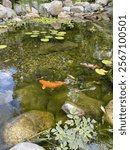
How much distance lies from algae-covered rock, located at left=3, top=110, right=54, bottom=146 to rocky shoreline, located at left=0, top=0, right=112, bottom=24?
3821mm

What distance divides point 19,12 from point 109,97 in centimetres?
414

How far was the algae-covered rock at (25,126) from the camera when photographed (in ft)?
6.85

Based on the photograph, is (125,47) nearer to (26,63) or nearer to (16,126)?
(16,126)

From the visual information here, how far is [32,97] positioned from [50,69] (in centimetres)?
71

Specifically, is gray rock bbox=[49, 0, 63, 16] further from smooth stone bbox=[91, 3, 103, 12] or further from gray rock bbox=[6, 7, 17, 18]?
gray rock bbox=[6, 7, 17, 18]

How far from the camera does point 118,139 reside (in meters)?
1.20

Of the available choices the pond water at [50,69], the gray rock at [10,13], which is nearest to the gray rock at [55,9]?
the gray rock at [10,13]

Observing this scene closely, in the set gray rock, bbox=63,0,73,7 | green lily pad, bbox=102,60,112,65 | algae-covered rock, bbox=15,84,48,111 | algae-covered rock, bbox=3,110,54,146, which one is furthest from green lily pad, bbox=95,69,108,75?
gray rock, bbox=63,0,73,7

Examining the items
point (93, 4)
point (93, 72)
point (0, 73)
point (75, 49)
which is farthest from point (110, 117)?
point (93, 4)

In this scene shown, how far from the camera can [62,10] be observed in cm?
662

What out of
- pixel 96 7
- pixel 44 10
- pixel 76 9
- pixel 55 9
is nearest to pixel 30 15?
pixel 44 10

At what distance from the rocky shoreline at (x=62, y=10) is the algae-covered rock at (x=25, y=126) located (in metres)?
3.82

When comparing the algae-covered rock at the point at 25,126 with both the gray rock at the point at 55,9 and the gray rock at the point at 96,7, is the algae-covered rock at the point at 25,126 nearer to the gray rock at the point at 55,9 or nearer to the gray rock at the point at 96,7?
the gray rock at the point at 55,9

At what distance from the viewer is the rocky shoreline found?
6.12m
